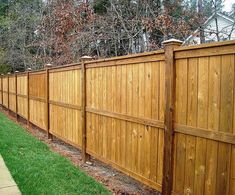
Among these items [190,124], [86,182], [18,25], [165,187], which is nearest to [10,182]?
[86,182]

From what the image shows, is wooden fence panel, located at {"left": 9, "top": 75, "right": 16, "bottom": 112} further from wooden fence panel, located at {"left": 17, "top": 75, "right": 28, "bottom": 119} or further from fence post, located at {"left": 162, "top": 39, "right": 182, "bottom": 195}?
fence post, located at {"left": 162, "top": 39, "right": 182, "bottom": 195}

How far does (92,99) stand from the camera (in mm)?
5305

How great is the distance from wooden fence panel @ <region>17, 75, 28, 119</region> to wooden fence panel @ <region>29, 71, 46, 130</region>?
2.40ft

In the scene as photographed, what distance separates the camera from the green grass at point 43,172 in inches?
163

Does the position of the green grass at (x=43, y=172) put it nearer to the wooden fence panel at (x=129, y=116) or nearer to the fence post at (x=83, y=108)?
the fence post at (x=83, y=108)

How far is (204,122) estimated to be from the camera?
2889 mm

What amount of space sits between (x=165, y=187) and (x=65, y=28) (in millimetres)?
10333

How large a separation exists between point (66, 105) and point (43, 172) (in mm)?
2020

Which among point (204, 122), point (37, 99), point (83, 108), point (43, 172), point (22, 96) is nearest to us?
point (204, 122)

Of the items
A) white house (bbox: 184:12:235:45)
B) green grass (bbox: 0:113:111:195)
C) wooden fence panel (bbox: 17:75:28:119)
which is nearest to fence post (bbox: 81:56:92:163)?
green grass (bbox: 0:113:111:195)

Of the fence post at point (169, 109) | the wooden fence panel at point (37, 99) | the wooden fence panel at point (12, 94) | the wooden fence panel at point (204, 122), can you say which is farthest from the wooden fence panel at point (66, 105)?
the wooden fence panel at point (12, 94)

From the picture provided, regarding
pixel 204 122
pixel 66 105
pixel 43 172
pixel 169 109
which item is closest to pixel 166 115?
pixel 169 109

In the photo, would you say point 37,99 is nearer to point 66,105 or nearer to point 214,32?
point 66,105

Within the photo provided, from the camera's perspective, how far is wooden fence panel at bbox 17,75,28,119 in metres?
10.3
